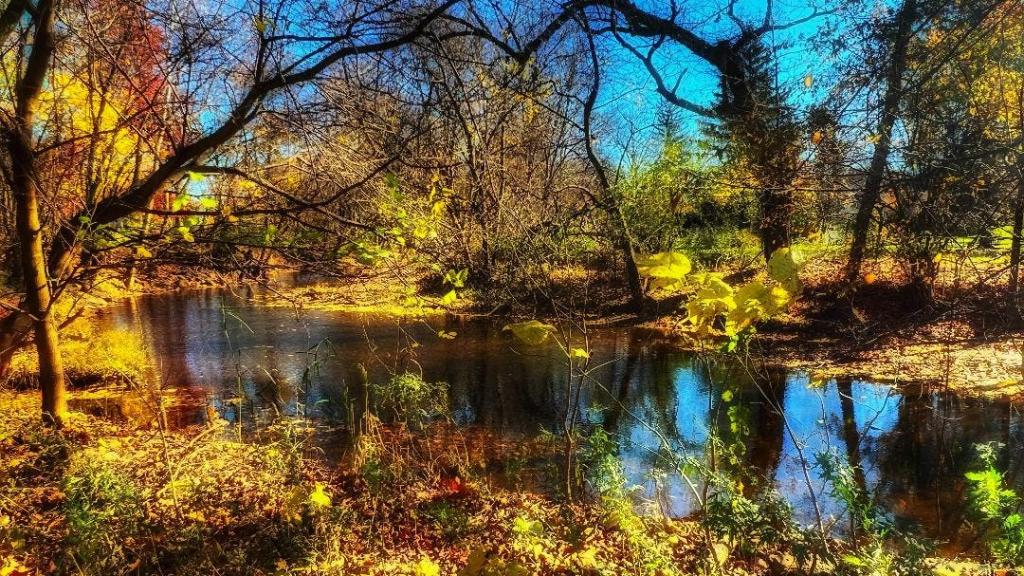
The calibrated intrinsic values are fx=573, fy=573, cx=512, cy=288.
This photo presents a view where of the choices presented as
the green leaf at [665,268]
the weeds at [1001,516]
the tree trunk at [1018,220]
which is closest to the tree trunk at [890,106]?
the tree trunk at [1018,220]

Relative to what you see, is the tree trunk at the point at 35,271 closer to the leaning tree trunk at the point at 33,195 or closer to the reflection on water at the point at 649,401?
the leaning tree trunk at the point at 33,195

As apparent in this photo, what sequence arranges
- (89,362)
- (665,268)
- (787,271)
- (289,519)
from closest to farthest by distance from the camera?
(787,271) < (665,268) < (289,519) < (89,362)

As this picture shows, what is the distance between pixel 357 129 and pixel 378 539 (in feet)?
10.3

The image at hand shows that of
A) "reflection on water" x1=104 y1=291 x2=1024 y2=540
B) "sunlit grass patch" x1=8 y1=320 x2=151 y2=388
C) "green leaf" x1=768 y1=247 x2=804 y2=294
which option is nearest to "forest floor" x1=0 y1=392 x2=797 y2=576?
"reflection on water" x1=104 y1=291 x2=1024 y2=540

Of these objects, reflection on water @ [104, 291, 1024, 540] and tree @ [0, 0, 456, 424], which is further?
reflection on water @ [104, 291, 1024, 540]

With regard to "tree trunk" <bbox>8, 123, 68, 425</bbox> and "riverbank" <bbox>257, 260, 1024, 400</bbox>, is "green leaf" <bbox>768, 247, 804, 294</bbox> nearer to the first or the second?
"riverbank" <bbox>257, 260, 1024, 400</bbox>

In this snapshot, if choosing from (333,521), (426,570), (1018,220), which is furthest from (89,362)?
(1018,220)

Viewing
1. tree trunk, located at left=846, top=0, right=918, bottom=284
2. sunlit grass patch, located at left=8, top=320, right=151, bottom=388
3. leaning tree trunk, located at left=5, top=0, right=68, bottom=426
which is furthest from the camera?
sunlit grass patch, located at left=8, top=320, right=151, bottom=388

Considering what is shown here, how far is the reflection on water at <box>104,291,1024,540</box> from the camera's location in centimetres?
636

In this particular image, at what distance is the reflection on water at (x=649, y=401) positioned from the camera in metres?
6.36

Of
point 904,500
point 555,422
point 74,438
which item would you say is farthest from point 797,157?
point 74,438

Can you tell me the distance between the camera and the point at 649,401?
9852 mm

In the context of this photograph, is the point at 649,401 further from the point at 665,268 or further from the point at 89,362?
the point at 89,362

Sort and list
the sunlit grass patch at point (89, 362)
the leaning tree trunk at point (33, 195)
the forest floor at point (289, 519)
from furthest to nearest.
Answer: the sunlit grass patch at point (89, 362)
the leaning tree trunk at point (33, 195)
the forest floor at point (289, 519)
